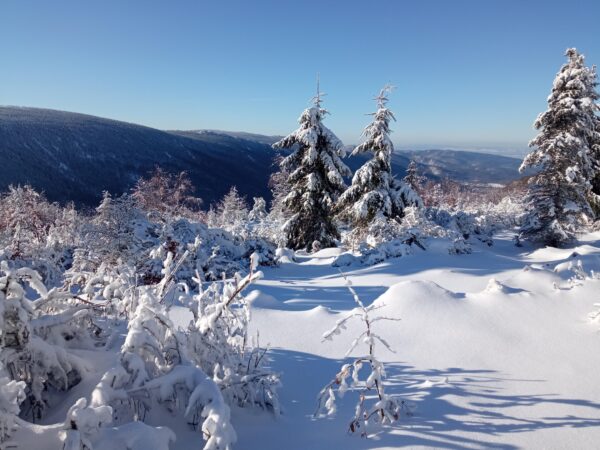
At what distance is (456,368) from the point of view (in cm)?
302

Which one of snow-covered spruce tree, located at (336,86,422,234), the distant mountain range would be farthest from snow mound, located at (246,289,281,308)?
the distant mountain range

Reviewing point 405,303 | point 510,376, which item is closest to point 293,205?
point 405,303

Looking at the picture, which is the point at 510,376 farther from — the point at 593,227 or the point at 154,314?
the point at 593,227

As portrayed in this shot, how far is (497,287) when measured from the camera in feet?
13.9

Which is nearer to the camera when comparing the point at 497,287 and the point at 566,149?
the point at 497,287

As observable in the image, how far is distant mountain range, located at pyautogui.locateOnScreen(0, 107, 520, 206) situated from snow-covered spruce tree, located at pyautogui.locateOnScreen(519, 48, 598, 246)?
247 feet

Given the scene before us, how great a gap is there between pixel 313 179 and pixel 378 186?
2.52m

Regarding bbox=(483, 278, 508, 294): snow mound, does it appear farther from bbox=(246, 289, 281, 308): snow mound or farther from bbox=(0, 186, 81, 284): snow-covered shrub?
bbox=(0, 186, 81, 284): snow-covered shrub

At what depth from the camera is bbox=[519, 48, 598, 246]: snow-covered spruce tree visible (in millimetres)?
12398

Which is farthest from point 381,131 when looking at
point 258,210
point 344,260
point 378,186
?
point 258,210

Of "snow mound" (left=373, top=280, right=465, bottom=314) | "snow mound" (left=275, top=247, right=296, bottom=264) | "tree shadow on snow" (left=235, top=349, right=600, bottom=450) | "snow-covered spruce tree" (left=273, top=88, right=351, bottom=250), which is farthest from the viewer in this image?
"snow-covered spruce tree" (left=273, top=88, right=351, bottom=250)

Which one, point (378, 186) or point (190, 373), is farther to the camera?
point (378, 186)

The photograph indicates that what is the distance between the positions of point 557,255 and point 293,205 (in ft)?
29.6

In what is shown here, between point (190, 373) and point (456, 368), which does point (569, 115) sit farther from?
point (190, 373)
